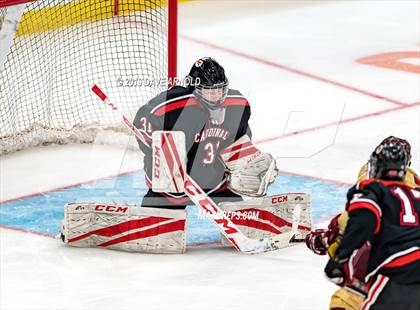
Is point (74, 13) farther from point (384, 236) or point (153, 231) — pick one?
point (384, 236)

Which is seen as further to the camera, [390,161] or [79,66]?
[79,66]

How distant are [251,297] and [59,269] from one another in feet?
2.75

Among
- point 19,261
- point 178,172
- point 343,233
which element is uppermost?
point 343,233

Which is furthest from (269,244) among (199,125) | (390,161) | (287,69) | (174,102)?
(287,69)

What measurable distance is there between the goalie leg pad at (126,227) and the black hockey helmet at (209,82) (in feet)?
1.63

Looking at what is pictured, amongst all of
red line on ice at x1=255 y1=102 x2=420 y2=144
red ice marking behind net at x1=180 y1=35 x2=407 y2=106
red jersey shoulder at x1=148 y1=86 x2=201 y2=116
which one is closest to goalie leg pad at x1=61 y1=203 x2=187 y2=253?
red jersey shoulder at x1=148 y1=86 x2=201 y2=116

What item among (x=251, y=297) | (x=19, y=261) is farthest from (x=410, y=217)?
(x=19, y=261)

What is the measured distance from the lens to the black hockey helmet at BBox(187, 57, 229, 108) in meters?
4.92

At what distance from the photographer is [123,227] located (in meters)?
4.98

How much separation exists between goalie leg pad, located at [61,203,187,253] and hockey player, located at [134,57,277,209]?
0.16 metres

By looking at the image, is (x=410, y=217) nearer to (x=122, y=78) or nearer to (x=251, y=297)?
(x=251, y=297)

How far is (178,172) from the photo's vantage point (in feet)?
16.4

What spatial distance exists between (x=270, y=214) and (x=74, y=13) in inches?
79.8

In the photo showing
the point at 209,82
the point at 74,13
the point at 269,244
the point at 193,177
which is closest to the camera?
the point at 209,82
